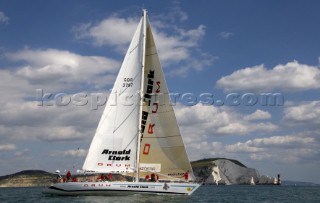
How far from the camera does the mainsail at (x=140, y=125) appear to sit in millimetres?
43500

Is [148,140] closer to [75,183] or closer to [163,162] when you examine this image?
[163,162]

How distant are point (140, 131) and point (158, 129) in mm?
2008

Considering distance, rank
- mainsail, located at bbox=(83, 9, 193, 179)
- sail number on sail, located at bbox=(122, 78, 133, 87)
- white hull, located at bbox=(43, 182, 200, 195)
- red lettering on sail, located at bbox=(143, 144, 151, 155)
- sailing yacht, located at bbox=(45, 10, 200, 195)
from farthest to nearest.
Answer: sail number on sail, located at bbox=(122, 78, 133, 87), red lettering on sail, located at bbox=(143, 144, 151, 155), mainsail, located at bbox=(83, 9, 193, 179), sailing yacht, located at bbox=(45, 10, 200, 195), white hull, located at bbox=(43, 182, 200, 195)

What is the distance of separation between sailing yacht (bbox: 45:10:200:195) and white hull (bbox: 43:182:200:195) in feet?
0.33

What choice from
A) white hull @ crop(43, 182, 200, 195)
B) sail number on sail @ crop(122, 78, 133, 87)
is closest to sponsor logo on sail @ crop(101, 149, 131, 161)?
white hull @ crop(43, 182, 200, 195)

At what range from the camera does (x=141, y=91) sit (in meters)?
44.1

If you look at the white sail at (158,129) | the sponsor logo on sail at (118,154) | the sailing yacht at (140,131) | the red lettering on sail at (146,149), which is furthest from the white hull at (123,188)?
the red lettering on sail at (146,149)

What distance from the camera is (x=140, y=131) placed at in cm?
4362

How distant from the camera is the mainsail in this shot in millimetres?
43500

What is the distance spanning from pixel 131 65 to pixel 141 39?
2994 millimetres

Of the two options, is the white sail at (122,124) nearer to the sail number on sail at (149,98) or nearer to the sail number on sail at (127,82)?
the sail number on sail at (127,82)

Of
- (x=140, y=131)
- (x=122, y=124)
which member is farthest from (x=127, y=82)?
(x=140, y=131)

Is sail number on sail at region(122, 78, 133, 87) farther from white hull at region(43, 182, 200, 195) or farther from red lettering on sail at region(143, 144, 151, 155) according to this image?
white hull at region(43, 182, 200, 195)

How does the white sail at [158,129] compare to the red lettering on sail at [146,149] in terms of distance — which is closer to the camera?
the white sail at [158,129]
